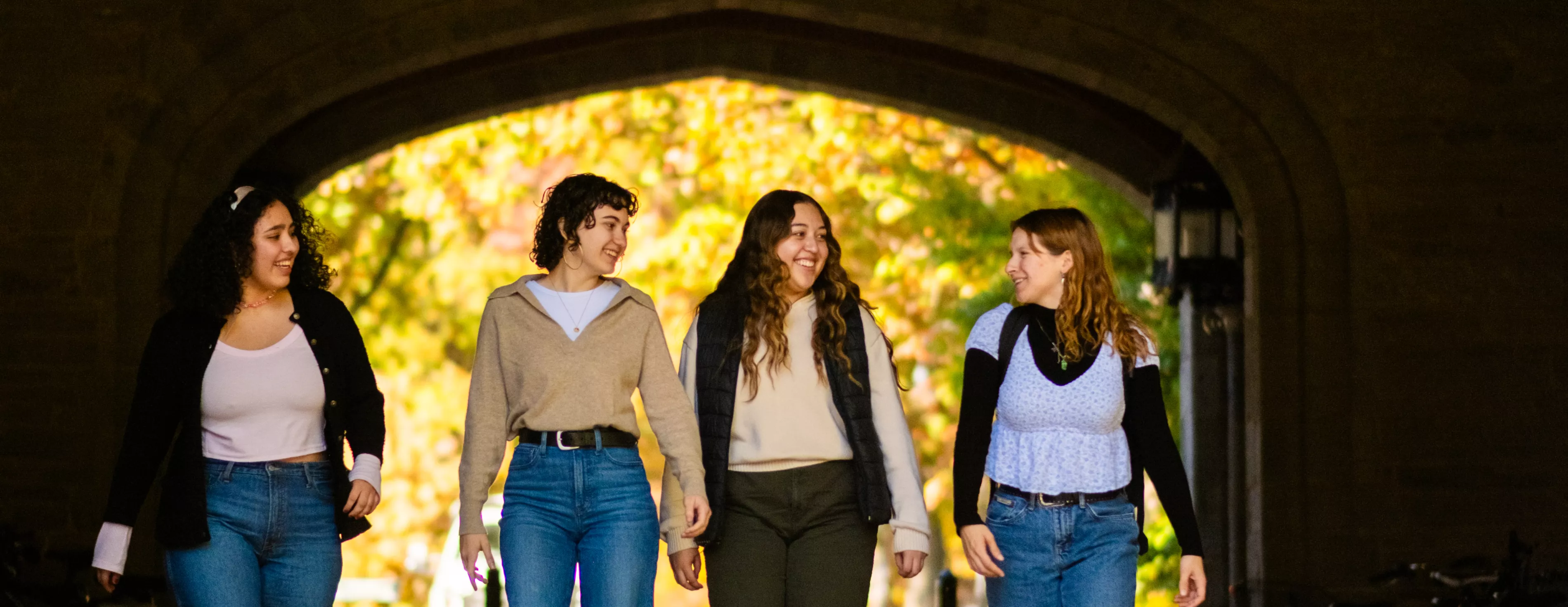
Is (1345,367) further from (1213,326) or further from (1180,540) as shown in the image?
(1180,540)

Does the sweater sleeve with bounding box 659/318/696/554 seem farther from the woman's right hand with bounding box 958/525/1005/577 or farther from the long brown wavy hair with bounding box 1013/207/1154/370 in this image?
the long brown wavy hair with bounding box 1013/207/1154/370

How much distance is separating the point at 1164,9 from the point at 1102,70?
37 centimetres

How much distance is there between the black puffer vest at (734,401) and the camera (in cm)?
442

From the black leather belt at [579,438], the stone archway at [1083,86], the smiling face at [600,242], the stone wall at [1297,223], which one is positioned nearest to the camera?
the black leather belt at [579,438]

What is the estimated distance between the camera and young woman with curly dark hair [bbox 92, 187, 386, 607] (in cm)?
400

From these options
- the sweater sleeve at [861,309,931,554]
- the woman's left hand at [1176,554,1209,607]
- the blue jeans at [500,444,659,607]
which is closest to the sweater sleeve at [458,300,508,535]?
the blue jeans at [500,444,659,607]

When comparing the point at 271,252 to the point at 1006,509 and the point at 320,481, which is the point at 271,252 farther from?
the point at 1006,509

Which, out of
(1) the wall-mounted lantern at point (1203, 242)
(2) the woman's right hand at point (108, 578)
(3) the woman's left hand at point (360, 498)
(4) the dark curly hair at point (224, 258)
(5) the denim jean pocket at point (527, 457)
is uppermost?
(1) the wall-mounted lantern at point (1203, 242)

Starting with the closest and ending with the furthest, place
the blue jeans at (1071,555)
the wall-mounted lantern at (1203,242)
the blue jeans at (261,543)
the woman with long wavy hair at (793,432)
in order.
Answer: the blue jeans at (261,543), the blue jeans at (1071,555), the woman with long wavy hair at (793,432), the wall-mounted lantern at (1203,242)

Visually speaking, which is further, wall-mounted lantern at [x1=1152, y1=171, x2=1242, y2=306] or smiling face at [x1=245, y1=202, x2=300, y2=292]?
wall-mounted lantern at [x1=1152, y1=171, x2=1242, y2=306]

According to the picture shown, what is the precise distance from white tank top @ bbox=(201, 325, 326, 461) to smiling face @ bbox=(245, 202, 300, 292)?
179 mm

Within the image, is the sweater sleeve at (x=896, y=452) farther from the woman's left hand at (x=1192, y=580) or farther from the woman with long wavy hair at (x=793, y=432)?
the woman's left hand at (x=1192, y=580)

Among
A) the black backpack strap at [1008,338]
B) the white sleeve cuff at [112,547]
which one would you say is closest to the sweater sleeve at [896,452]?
the black backpack strap at [1008,338]

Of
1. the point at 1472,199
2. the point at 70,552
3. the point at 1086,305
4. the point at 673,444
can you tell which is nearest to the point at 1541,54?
the point at 1472,199
